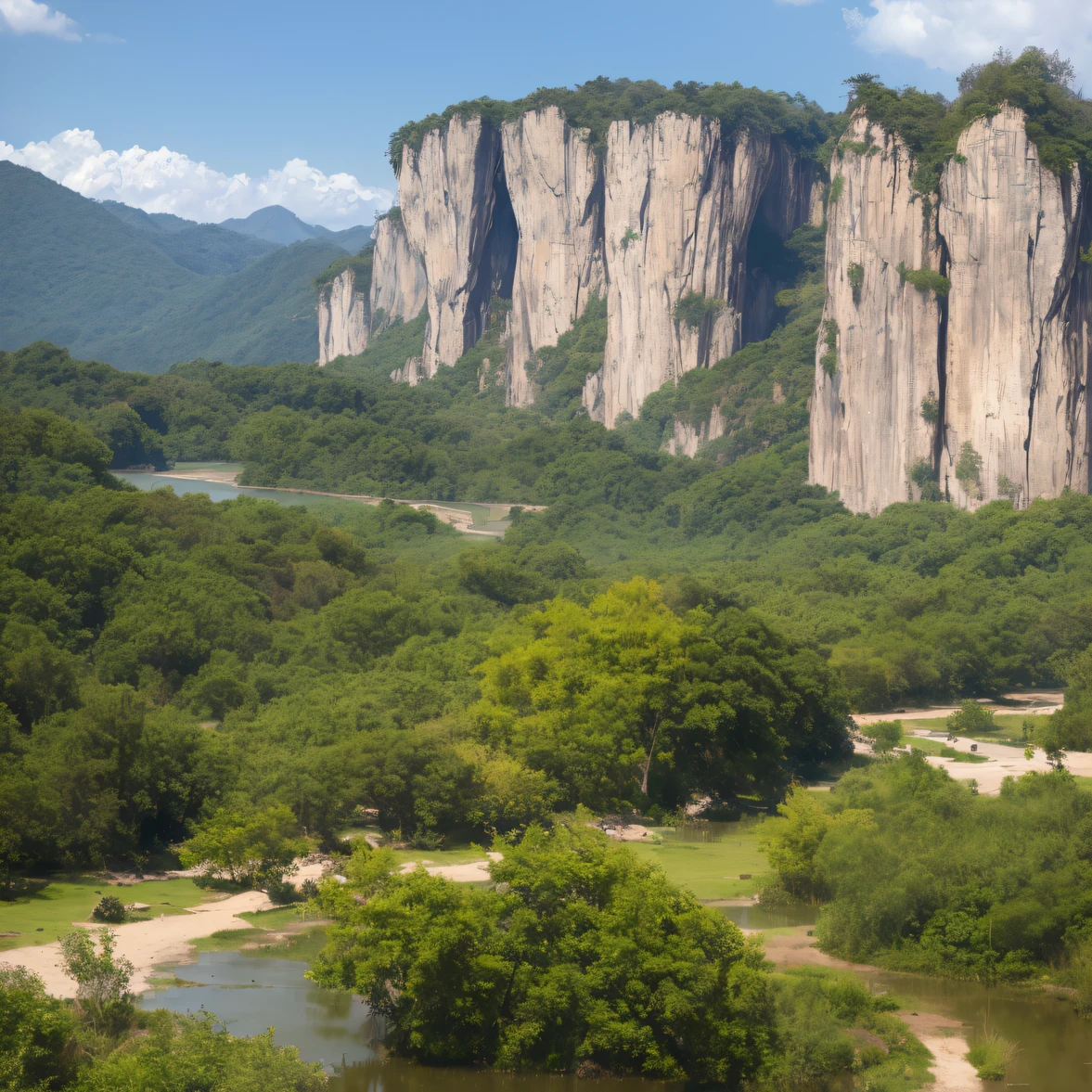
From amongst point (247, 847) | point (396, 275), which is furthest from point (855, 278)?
point (396, 275)

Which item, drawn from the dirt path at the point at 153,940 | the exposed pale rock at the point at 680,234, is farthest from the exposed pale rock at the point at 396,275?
the dirt path at the point at 153,940

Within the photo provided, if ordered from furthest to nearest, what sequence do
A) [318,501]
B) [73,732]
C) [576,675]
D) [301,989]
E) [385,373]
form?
[385,373] → [318,501] → [576,675] → [73,732] → [301,989]

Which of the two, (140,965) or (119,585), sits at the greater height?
(119,585)

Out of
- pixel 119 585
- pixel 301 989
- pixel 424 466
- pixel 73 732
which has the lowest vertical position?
pixel 301 989

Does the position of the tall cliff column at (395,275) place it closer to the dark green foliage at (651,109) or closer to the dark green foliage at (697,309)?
the dark green foliage at (651,109)

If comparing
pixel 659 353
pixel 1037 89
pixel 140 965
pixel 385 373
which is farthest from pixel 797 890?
pixel 385 373

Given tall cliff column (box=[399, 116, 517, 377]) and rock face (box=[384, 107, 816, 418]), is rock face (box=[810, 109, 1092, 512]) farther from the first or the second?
tall cliff column (box=[399, 116, 517, 377])

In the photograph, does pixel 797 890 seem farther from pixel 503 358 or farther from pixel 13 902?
pixel 503 358

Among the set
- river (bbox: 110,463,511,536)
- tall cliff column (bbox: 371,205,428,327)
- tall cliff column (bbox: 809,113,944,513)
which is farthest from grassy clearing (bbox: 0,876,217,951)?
tall cliff column (bbox: 371,205,428,327)
